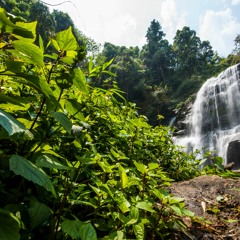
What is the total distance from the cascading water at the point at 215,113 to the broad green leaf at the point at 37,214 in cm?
1528

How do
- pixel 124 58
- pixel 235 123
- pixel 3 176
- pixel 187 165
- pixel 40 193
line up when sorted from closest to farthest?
pixel 3 176 < pixel 40 193 < pixel 187 165 < pixel 235 123 < pixel 124 58

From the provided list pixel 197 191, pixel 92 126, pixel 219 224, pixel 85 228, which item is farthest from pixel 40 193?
pixel 197 191

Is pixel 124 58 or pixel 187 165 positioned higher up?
pixel 124 58

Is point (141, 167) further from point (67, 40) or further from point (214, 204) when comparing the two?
point (214, 204)

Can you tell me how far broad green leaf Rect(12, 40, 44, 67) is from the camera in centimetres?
69

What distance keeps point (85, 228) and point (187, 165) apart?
3253 millimetres

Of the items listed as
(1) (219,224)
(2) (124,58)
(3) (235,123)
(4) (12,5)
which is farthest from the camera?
(2) (124,58)

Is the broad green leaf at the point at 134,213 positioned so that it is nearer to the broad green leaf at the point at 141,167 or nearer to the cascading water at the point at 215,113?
the broad green leaf at the point at 141,167

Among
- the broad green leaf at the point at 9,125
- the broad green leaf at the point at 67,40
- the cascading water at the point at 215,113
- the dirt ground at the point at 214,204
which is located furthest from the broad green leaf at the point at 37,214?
the cascading water at the point at 215,113

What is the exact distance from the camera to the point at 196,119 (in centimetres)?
1889

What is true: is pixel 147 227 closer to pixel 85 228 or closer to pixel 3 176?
pixel 85 228

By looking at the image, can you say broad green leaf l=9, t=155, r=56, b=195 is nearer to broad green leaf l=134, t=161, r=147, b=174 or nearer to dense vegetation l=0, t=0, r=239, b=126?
broad green leaf l=134, t=161, r=147, b=174

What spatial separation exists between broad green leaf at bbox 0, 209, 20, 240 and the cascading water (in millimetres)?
15561

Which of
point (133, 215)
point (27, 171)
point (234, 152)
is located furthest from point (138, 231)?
point (234, 152)
